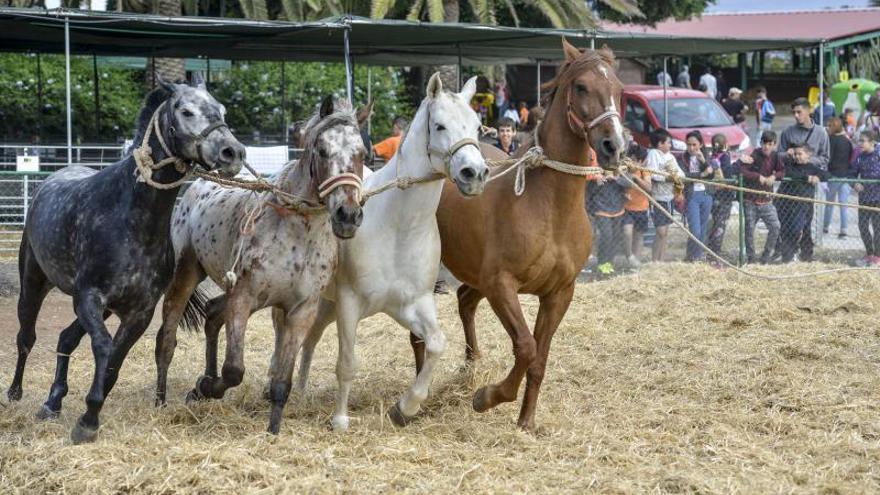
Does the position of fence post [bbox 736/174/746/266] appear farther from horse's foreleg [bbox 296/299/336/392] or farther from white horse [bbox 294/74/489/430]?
white horse [bbox 294/74/489/430]

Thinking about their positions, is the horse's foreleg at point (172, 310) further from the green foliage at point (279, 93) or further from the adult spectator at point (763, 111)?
the adult spectator at point (763, 111)

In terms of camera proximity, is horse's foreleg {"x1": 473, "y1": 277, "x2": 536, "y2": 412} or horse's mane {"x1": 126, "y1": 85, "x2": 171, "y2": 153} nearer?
horse's mane {"x1": 126, "y1": 85, "x2": 171, "y2": 153}

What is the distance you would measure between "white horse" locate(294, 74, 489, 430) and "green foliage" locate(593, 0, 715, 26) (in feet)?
84.5

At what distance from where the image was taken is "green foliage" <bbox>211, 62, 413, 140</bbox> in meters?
25.6

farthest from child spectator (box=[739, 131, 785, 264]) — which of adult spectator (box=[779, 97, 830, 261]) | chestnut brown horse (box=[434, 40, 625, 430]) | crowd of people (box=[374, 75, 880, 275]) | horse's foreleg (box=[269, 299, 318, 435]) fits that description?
horse's foreleg (box=[269, 299, 318, 435])

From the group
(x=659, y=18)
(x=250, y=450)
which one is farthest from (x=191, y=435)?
(x=659, y=18)

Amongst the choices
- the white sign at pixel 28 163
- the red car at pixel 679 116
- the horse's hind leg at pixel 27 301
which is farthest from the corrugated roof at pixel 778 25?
the horse's hind leg at pixel 27 301

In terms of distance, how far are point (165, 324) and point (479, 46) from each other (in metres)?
12.2

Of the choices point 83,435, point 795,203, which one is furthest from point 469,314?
point 795,203

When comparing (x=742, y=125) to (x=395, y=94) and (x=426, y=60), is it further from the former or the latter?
(x=395, y=94)

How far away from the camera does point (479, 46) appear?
18.6 metres

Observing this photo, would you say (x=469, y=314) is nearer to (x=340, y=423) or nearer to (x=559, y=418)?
(x=559, y=418)

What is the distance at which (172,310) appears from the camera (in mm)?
7211

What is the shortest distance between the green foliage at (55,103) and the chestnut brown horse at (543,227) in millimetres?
16780
